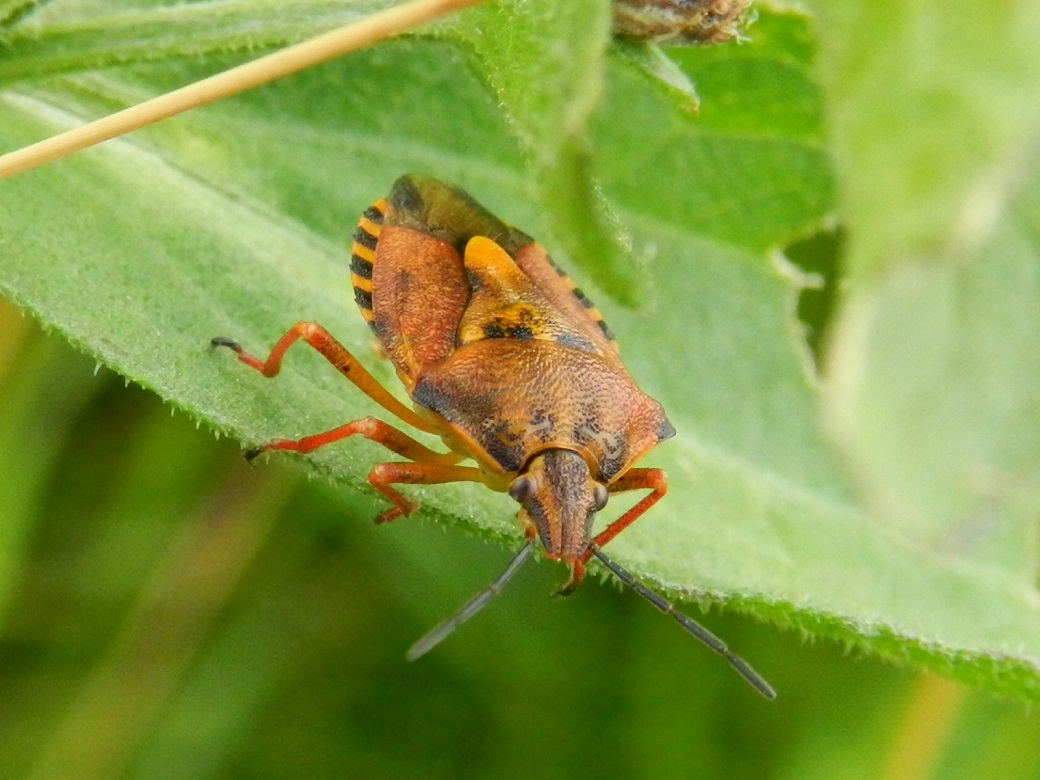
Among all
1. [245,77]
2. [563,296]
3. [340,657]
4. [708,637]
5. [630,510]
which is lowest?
[340,657]

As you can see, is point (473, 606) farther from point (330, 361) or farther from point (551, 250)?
point (551, 250)

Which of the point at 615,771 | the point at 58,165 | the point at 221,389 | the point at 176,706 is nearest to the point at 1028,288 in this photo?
the point at 221,389

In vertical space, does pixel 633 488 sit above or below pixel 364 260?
below

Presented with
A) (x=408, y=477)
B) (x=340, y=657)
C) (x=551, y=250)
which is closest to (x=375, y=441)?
(x=408, y=477)

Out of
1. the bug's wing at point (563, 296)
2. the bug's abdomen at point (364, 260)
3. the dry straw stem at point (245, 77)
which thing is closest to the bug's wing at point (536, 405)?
the bug's wing at point (563, 296)

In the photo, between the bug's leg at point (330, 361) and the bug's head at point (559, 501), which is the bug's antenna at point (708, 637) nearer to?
the bug's head at point (559, 501)

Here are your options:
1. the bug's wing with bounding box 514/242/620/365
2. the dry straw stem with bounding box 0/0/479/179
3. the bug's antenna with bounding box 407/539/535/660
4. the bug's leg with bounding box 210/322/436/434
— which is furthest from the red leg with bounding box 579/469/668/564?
the dry straw stem with bounding box 0/0/479/179

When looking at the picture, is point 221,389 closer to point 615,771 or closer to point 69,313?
point 69,313
